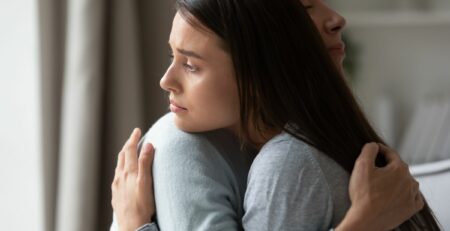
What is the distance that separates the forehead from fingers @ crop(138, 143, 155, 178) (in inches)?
7.2

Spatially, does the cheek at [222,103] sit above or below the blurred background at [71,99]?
above

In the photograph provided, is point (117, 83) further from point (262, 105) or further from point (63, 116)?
point (262, 105)

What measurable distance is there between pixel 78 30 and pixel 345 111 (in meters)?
0.89

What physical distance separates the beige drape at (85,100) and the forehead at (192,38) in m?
0.75

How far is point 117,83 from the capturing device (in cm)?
181

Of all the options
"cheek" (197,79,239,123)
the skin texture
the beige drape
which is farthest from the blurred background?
"cheek" (197,79,239,123)

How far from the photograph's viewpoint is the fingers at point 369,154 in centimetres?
96

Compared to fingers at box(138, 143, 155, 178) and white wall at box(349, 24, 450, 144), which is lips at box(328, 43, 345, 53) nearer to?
fingers at box(138, 143, 155, 178)

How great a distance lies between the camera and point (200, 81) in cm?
99

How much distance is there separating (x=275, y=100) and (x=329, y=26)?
259 millimetres

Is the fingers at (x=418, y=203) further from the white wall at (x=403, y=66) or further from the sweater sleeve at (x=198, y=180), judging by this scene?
the white wall at (x=403, y=66)

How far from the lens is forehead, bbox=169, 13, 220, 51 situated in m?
0.97

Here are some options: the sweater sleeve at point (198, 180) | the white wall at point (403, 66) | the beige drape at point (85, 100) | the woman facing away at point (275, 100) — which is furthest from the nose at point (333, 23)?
the white wall at point (403, 66)

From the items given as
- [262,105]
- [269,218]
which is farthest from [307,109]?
[269,218]
